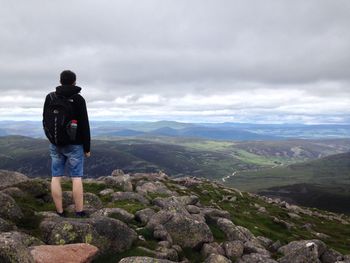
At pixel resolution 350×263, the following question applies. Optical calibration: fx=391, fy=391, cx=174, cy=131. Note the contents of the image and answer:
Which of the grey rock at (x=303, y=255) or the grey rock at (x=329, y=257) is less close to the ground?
the grey rock at (x=303, y=255)

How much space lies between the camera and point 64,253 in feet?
56.7

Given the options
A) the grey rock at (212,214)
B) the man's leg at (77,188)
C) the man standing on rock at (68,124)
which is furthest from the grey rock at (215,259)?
the grey rock at (212,214)

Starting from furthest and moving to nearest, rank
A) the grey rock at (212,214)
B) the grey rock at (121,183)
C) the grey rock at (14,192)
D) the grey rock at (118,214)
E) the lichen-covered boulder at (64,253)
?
the grey rock at (121,183), the grey rock at (212,214), the grey rock at (14,192), the grey rock at (118,214), the lichen-covered boulder at (64,253)

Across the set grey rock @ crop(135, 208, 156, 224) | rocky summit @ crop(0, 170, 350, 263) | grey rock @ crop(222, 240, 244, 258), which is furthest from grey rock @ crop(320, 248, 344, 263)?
grey rock @ crop(135, 208, 156, 224)

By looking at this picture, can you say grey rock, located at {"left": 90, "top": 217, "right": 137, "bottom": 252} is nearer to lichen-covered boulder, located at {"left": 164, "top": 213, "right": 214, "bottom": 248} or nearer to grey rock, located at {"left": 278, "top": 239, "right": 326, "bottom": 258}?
lichen-covered boulder, located at {"left": 164, "top": 213, "right": 214, "bottom": 248}

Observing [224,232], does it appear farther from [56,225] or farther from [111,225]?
[56,225]

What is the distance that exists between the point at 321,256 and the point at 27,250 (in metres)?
25.9

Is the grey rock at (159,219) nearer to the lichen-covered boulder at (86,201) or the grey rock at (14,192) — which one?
the lichen-covered boulder at (86,201)

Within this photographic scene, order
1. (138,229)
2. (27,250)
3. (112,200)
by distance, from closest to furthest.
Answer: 1. (27,250)
2. (138,229)
3. (112,200)

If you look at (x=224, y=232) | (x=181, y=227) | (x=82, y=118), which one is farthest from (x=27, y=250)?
(x=224, y=232)

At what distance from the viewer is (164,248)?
896 inches

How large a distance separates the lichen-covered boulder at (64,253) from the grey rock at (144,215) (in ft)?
29.7

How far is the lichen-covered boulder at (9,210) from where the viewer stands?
21531 mm

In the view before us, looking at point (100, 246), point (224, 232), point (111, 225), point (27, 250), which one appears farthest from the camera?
point (224, 232)
